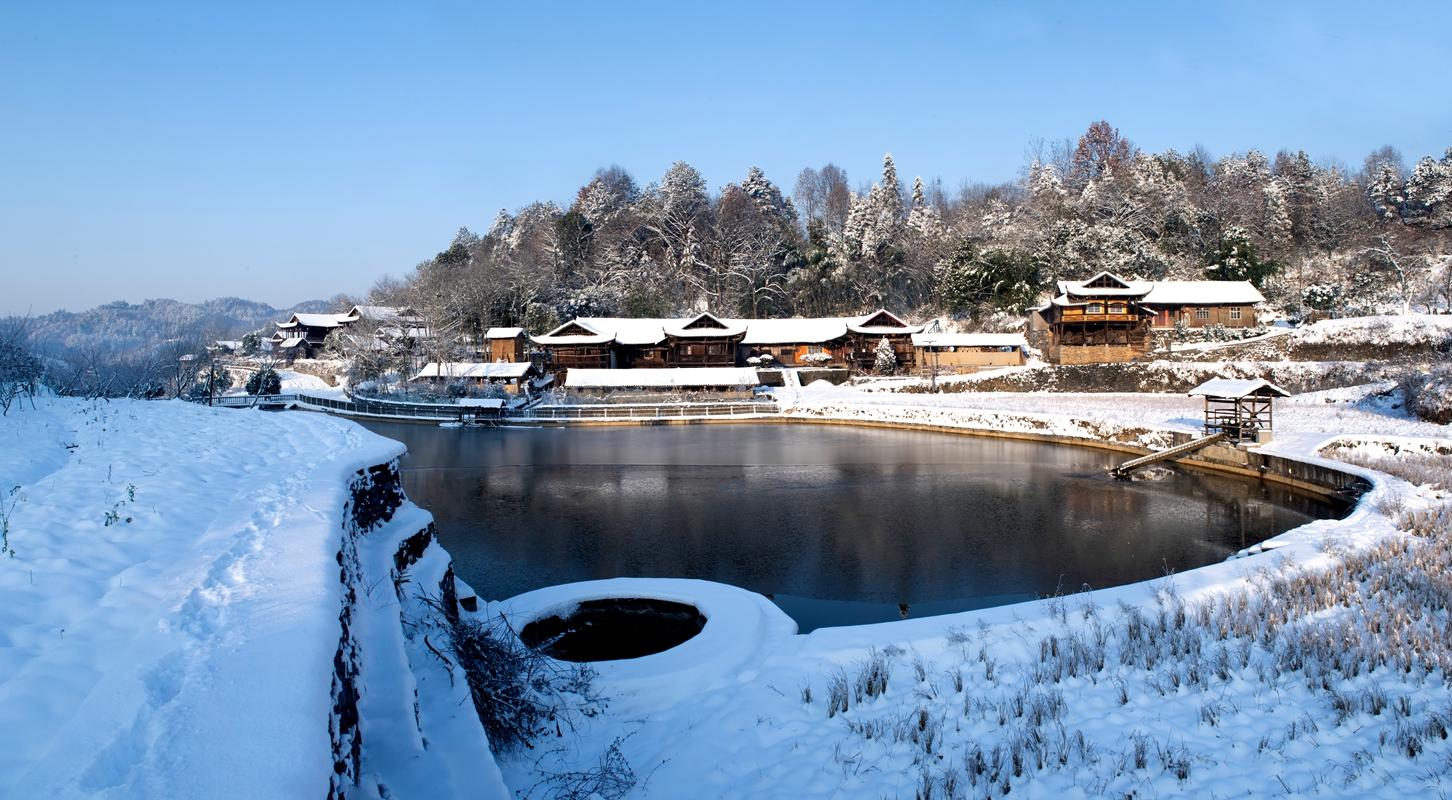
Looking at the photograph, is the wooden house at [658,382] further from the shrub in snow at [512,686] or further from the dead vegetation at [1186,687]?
the shrub in snow at [512,686]

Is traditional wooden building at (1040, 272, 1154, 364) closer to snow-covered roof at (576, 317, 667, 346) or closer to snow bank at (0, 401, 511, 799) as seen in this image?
snow-covered roof at (576, 317, 667, 346)

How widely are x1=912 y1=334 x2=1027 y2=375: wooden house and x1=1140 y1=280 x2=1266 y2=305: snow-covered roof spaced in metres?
7.02

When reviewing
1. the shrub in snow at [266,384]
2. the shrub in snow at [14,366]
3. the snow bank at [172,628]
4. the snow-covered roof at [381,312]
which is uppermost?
the snow-covered roof at [381,312]

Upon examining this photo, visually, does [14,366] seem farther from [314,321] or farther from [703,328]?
[314,321]

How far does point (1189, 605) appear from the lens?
24.7ft

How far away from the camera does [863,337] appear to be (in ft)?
134

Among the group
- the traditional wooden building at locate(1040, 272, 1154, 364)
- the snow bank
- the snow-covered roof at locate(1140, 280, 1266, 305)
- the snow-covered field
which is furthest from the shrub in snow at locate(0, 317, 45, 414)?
the snow-covered roof at locate(1140, 280, 1266, 305)

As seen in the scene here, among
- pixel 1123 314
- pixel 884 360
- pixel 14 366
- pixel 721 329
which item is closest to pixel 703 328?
pixel 721 329

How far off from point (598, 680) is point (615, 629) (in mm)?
2095

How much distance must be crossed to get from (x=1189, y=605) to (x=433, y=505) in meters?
14.7

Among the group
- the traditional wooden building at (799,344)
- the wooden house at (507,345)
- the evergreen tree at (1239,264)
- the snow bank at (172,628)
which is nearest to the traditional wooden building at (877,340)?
the traditional wooden building at (799,344)

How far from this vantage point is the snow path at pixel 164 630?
2.32 m

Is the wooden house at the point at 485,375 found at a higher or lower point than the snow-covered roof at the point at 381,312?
lower

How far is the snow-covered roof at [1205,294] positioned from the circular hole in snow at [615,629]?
37426mm
